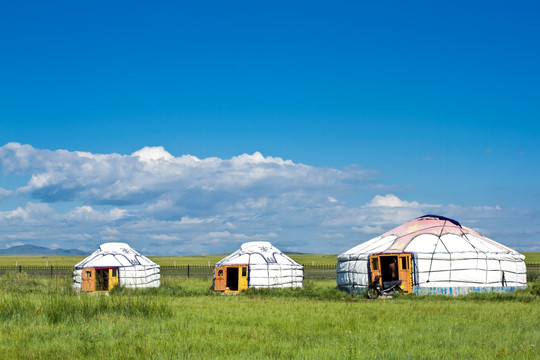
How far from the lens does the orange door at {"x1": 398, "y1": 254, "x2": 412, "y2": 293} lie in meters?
25.0

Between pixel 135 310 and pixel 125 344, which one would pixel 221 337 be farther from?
pixel 135 310

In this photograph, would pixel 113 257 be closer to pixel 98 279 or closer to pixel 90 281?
pixel 98 279

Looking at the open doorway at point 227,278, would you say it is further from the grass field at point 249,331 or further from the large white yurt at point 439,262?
the grass field at point 249,331

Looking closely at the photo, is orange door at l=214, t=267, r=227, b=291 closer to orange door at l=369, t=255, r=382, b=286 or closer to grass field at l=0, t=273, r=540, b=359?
orange door at l=369, t=255, r=382, b=286

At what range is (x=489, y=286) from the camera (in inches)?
986

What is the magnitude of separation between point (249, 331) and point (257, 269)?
56.6 feet

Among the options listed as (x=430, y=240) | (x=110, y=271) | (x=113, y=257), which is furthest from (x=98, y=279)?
(x=430, y=240)

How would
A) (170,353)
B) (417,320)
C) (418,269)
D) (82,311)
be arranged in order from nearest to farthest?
(170,353), (82,311), (417,320), (418,269)

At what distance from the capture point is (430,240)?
85.1 ft

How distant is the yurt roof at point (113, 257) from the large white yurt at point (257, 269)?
4533 mm

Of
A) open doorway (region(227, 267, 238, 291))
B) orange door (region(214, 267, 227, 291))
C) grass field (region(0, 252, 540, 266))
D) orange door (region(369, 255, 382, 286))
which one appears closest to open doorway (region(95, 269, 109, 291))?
orange door (region(214, 267, 227, 291))

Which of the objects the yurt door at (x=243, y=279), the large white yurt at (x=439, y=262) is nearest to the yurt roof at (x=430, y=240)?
the large white yurt at (x=439, y=262)

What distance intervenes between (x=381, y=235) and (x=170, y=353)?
67.2 feet

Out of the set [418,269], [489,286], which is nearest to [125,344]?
[418,269]
